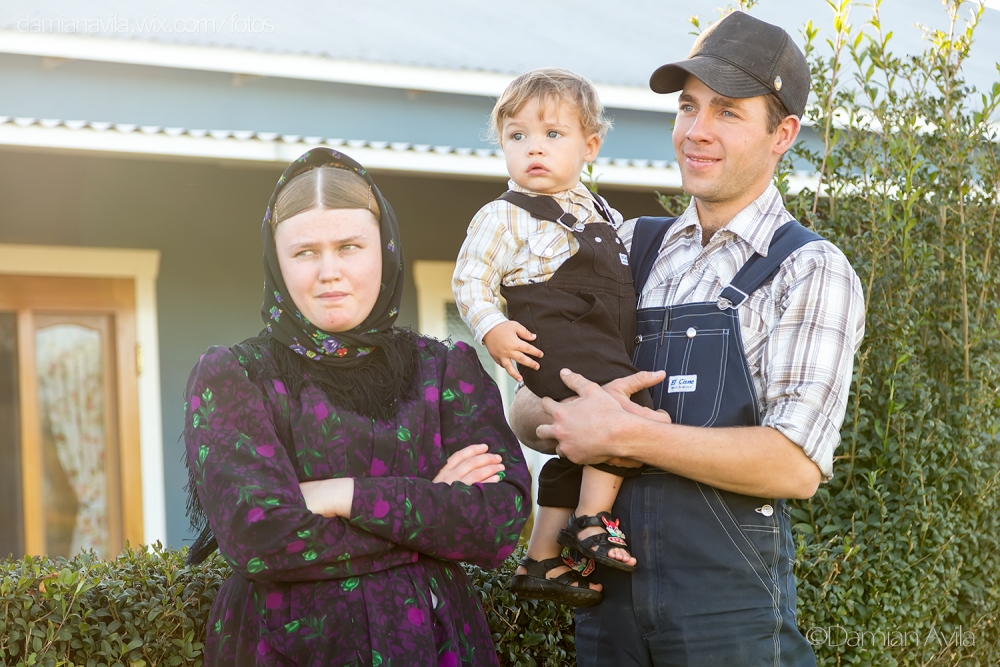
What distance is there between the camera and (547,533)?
8.87 ft

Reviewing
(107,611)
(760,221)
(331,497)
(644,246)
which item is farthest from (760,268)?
(107,611)

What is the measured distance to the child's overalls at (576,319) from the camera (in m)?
2.66

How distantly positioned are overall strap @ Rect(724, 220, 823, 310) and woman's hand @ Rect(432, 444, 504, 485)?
2.17ft

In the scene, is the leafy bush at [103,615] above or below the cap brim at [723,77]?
below

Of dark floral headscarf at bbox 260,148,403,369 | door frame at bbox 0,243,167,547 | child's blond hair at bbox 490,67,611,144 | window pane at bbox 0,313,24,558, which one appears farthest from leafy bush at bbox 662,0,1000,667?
window pane at bbox 0,313,24,558

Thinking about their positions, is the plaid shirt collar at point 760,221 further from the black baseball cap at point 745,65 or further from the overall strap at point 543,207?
the overall strap at point 543,207

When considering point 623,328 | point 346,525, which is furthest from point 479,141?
point 346,525

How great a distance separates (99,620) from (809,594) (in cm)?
228

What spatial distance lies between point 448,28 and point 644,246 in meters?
5.43

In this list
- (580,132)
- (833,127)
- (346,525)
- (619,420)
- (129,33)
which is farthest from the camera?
(129,33)

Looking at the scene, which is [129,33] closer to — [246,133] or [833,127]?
[246,133]

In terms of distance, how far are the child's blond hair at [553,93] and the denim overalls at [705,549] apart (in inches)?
27.5

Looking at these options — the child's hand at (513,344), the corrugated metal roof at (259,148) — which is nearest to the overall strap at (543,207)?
the child's hand at (513,344)

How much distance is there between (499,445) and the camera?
8.12 ft
